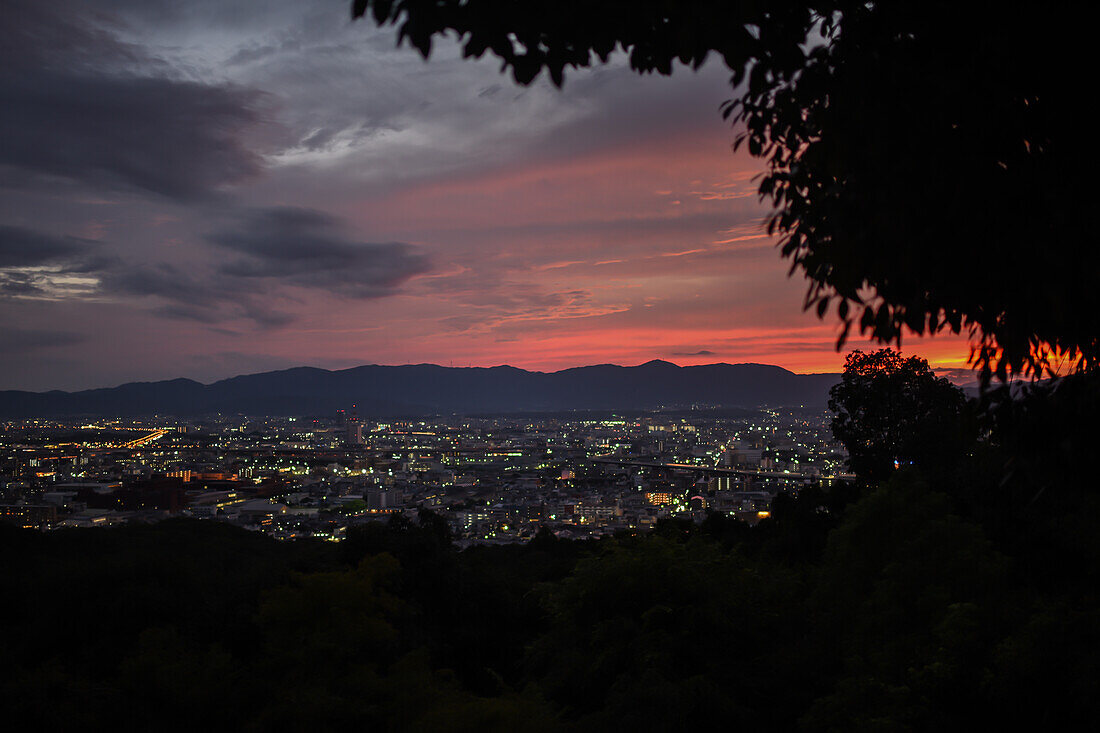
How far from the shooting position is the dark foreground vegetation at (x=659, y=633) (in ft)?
22.0

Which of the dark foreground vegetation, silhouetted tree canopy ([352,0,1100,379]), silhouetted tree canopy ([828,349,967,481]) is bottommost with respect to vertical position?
the dark foreground vegetation

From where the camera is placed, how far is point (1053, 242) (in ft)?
7.68

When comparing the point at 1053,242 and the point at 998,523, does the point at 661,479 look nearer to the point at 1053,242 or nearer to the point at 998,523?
the point at 998,523

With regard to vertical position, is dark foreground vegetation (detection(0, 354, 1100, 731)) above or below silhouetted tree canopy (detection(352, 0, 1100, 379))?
below

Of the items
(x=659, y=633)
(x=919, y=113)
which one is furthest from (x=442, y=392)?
(x=919, y=113)

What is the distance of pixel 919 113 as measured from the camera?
2.38m

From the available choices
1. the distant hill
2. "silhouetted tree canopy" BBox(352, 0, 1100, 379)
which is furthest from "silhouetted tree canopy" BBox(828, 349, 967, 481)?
the distant hill

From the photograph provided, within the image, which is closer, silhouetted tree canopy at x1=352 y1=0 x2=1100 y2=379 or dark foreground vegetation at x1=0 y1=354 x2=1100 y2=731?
silhouetted tree canopy at x1=352 y1=0 x2=1100 y2=379

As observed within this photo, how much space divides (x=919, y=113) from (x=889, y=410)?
20.9m

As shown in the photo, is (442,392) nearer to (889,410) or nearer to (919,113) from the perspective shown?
(889,410)

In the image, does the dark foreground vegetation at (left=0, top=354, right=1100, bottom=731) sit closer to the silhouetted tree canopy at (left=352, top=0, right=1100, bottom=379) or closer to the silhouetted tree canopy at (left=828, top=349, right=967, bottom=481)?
the silhouetted tree canopy at (left=352, top=0, right=1100, bottom=379)

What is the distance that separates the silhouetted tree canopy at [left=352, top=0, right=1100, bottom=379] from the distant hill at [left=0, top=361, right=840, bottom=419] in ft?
350

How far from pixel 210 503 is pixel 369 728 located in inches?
1490

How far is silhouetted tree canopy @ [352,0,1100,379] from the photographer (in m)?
2.34
